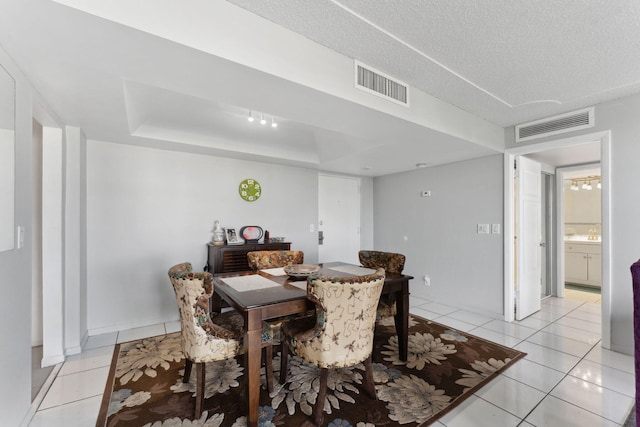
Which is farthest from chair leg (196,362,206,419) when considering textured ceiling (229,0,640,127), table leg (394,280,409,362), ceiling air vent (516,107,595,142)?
ceiling air vent (516,107,595,142)

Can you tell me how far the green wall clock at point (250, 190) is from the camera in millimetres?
3923

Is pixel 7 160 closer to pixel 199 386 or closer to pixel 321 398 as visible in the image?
pixel 199 386

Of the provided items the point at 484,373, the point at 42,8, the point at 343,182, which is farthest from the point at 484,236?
the point at 42,8

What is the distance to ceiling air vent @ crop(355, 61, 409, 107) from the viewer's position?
206cm

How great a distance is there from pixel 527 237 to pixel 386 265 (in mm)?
2179

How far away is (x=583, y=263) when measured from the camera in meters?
5.16

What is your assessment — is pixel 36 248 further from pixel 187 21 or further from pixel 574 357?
pixel 574 357

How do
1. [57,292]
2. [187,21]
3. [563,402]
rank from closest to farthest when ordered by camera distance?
1. [187,21]
2. [563,402]
3. [57,292]

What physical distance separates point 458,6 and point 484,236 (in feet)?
9.94

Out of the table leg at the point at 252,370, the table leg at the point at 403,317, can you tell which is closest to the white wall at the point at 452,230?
the table leg at the point at 403,317

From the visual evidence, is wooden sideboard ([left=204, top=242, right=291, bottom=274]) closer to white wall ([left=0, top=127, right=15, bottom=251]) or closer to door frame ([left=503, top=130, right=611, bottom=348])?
white wall ([left=0, top=127, right=15, bottom=251])

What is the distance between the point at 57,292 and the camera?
8.05 ft

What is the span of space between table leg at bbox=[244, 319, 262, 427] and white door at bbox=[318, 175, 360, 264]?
3.21 metres

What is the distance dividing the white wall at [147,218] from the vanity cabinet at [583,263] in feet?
19.2
